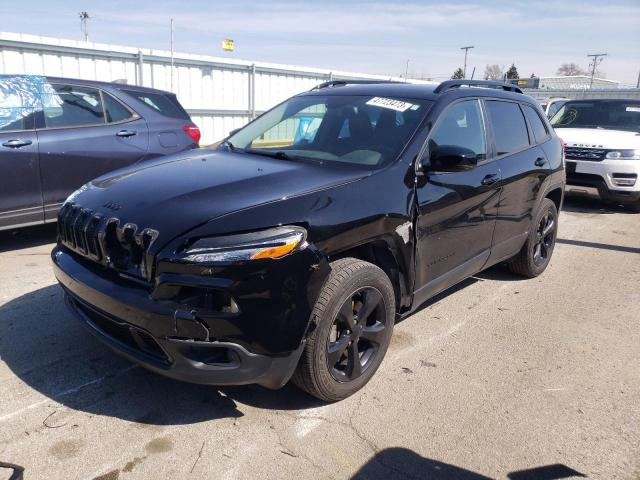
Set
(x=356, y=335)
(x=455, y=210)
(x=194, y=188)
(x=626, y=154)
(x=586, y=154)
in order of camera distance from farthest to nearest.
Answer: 1. (x=586, y=154)
2. (x=626, y=154)
3. (x=455, y=210)
4. (x=356, y=335)
5. (x=194, y=188)

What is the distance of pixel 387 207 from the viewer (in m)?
3.01

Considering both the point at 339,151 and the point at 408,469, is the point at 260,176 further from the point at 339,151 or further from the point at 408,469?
the point at 408,469

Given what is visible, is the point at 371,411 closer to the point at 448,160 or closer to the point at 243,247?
the point at 243,247

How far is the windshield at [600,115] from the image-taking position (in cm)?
947

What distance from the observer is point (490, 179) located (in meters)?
3.97

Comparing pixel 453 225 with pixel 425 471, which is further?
pixel 453 225

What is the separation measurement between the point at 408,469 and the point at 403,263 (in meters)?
1.17

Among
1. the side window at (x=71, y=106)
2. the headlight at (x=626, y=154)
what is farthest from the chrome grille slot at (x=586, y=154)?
the side window at (x=71, y=106)

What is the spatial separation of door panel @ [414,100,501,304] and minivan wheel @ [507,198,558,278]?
982mm

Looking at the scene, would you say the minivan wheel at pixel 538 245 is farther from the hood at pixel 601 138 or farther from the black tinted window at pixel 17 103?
the black tinted window at pixel 17 103

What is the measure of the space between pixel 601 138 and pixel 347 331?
297 inches

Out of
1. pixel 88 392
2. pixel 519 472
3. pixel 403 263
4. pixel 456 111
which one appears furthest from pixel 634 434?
pixel 88 392

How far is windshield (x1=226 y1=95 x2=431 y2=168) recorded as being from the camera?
133 inches

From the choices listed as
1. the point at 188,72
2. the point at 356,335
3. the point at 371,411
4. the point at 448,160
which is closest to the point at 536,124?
the point at 448,160
